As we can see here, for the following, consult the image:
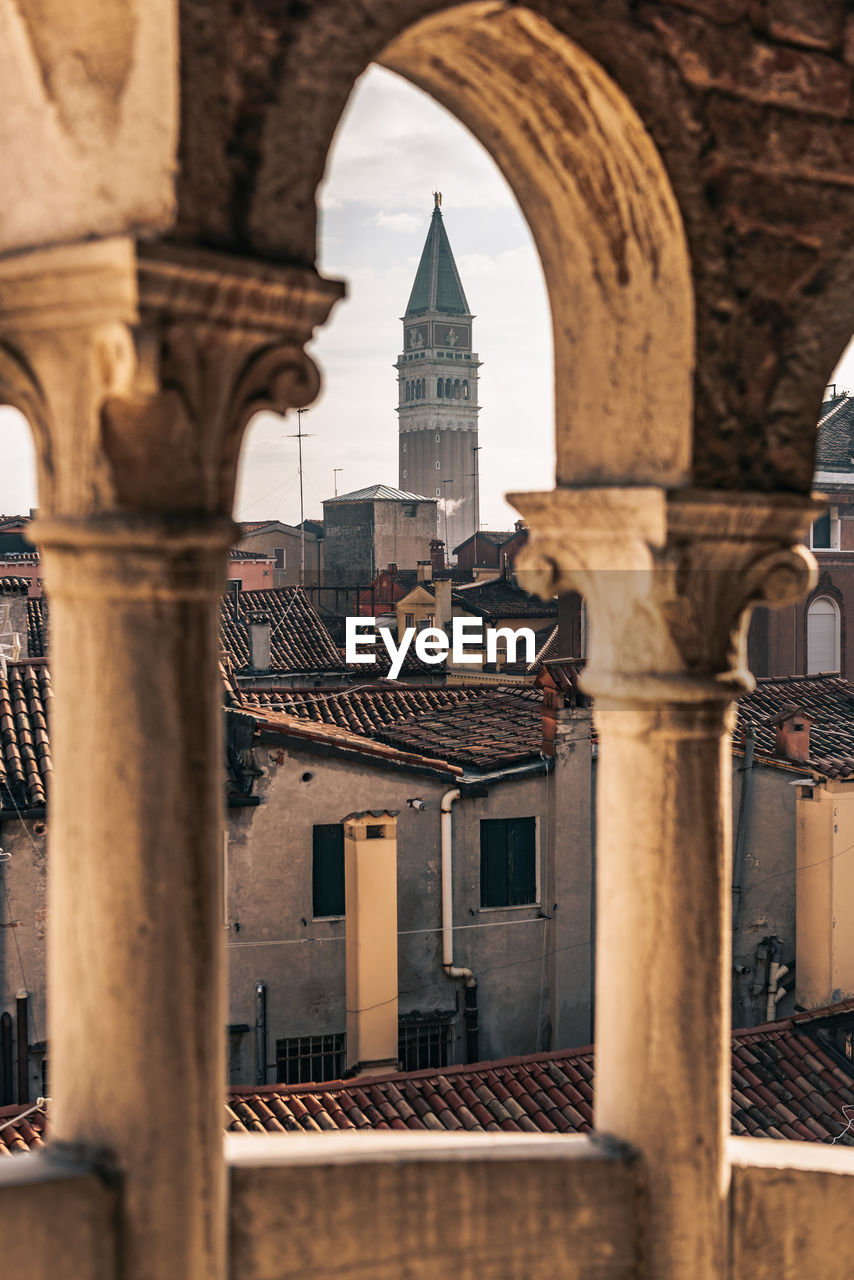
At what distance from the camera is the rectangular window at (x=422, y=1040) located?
15336mm

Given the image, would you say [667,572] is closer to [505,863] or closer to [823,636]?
[505,863]

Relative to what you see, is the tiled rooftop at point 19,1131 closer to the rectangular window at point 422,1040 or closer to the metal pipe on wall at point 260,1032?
the metal pipe on wall at point 260,1032

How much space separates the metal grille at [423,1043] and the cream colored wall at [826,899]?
4043 mm

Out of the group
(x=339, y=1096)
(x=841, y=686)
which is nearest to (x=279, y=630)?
(x=841, y=686)

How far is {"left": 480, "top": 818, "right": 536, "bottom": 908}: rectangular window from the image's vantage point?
15.9 m

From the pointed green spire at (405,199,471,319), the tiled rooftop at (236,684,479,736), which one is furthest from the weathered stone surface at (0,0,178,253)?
the pointed green spire at (405,199,471,319)

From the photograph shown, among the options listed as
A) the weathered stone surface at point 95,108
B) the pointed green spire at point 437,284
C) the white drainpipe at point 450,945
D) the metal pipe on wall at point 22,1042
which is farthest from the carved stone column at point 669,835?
the pointed green spire at point 437,284

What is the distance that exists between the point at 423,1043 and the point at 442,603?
59.8ft

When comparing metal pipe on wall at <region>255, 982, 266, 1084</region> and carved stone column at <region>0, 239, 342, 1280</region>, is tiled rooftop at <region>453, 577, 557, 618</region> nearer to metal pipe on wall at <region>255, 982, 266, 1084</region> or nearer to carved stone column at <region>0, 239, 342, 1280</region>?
metal pipe on wall at <region>255, 982, 266, 1084</region>

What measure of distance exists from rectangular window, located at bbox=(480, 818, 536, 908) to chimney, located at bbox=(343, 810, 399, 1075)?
214cm

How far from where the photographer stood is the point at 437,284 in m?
114

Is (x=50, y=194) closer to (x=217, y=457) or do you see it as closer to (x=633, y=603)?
(x=217, y=457)

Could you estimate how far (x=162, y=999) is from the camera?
2.45 metres

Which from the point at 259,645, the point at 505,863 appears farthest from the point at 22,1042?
the point at 259,645
